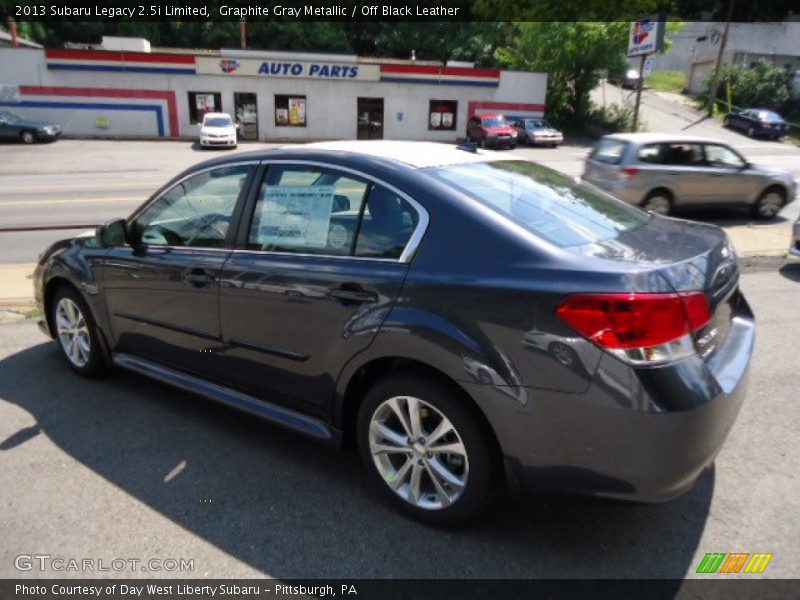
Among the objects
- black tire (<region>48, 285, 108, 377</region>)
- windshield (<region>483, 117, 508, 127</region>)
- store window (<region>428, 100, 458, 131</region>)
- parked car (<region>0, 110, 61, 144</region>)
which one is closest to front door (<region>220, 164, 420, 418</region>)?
black tire (<region>48, 285, 108, 377</region>)

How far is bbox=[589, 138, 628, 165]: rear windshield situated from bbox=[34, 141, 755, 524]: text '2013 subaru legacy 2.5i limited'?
7971mm

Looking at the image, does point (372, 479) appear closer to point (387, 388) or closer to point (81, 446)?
point (387, 388)

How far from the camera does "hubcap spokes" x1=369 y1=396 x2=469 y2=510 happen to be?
2.72 meters

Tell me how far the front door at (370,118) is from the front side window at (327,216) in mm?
35120

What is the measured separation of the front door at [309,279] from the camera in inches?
113

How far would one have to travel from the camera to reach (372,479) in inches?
119

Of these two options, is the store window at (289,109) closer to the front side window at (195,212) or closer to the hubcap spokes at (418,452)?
the front side window at (195,212)

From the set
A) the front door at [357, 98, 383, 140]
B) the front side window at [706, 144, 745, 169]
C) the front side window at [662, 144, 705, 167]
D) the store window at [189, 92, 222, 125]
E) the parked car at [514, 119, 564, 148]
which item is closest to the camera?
the front side window at [662, 144, 705, 167]

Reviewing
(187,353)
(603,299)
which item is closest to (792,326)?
(603,299)

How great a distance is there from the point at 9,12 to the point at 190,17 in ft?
48.1

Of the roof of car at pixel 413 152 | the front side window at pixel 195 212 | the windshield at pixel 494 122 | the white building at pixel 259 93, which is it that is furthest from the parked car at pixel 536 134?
the front side window at pixel 195 212

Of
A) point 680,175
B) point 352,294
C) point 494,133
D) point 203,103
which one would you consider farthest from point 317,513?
point 203,103

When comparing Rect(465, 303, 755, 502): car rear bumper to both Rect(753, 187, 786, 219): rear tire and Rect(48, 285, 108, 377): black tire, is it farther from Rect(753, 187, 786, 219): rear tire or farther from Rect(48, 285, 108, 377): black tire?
Rect(753, 187, 786, 219): rear tire

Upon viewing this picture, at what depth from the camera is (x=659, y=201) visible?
11.0 meters
